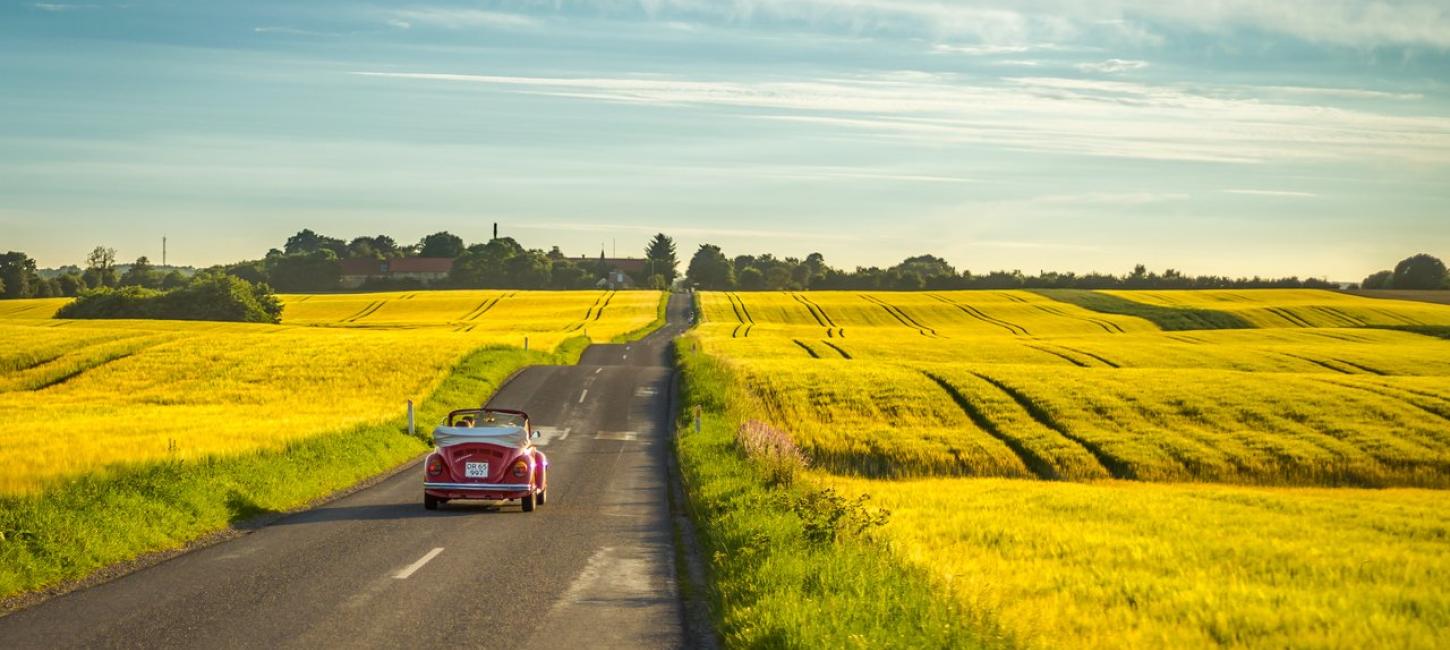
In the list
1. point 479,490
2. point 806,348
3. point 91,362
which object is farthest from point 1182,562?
point 806,348

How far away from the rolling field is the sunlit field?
470 inches

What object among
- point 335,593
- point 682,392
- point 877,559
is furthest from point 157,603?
point 682,392

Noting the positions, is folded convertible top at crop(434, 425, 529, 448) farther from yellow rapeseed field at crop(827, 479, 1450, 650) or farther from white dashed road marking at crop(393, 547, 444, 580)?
yellow rapeseed field at crop(827, 479, 1450, 650)

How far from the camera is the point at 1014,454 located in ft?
105

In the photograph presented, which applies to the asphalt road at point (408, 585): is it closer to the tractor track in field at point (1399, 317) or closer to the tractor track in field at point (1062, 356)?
the tractor track in field at point (1062, 356)

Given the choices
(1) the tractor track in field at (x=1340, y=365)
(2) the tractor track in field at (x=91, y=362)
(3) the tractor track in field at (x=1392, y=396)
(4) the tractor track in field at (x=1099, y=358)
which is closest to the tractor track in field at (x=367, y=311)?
(2) the tractor track in field at (x=91, y=362)

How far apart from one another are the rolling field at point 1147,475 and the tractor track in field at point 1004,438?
0.31ft

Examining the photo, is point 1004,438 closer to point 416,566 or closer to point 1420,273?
point 416,566

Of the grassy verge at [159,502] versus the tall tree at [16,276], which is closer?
the grassy verge at [159,502]

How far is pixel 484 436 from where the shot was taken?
19188 mm

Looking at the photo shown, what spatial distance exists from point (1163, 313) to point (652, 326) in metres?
44.8

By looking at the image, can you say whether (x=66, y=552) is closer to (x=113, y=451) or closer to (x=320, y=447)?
(x=113, y=451)

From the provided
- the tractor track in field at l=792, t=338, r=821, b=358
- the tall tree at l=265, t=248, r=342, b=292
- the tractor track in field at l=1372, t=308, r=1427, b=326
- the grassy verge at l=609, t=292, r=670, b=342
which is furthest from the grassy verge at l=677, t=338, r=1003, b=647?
the tall tree at l=265, t=248, r=342, b=292

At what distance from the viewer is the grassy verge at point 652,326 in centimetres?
8238
